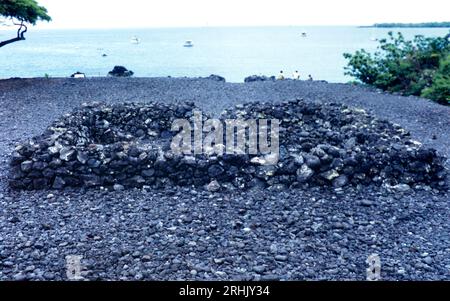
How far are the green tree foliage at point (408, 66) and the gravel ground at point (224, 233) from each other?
→ 13164mm

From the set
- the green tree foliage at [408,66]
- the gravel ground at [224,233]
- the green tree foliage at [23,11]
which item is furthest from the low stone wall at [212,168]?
the green tree foliage at [23,11]

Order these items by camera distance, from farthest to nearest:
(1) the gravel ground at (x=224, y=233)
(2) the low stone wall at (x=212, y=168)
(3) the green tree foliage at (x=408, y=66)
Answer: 1. (3) the green tree foliage at (x=408, y=66)
2. (2) the low stone wall at (x=212, y=168)
3. (1) the gravel ground at (x=224, y=233)

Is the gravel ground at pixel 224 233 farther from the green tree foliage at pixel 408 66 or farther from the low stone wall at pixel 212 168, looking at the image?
the green tree foliage at pixel 408 66

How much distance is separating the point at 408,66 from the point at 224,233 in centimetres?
1760

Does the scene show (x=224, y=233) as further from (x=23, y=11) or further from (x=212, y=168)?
(x=23, y=11)

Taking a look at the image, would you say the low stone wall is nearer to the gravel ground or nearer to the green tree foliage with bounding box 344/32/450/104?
the gravel ground

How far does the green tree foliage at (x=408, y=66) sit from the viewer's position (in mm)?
19219

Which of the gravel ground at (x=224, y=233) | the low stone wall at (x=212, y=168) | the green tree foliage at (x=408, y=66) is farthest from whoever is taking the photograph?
the green tree foliage at (x=408, y=66)

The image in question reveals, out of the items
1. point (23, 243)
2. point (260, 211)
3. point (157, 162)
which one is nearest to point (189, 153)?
point (157, 162)

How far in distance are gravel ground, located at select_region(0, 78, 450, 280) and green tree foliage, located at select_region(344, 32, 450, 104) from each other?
13.2m

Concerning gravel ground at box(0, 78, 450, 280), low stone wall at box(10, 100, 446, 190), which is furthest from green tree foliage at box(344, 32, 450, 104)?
gravel ground at box(0, 78, 450, 280)

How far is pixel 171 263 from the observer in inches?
217

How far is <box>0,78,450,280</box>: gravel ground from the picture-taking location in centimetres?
542
